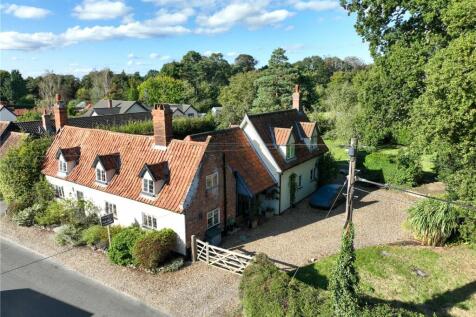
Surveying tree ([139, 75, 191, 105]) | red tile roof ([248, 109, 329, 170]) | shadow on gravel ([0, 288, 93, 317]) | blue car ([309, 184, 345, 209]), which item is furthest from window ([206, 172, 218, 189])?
tree ([139, 75, 191, 105])

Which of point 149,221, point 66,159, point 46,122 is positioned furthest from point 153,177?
point 46,122

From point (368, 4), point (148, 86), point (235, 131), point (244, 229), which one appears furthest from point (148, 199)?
point (148, 86)

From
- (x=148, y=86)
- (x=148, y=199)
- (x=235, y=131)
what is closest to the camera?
(x=148, y=199)

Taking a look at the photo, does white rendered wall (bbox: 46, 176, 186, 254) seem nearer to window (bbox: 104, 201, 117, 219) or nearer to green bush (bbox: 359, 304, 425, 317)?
window (bbox: 104, 201, 117, 219)

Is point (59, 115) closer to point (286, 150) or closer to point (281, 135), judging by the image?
point (281, 135)

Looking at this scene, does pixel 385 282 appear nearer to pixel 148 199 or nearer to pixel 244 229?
pixel 244 229

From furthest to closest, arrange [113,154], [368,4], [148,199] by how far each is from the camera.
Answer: [368,4] → [113,154] → [148,199]

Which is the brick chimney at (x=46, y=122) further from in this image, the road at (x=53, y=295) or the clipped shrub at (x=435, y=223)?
the clipped shrub at (x=435, y=223)

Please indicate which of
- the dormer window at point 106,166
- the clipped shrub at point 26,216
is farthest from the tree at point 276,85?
the clipped shrub at point 26,216
